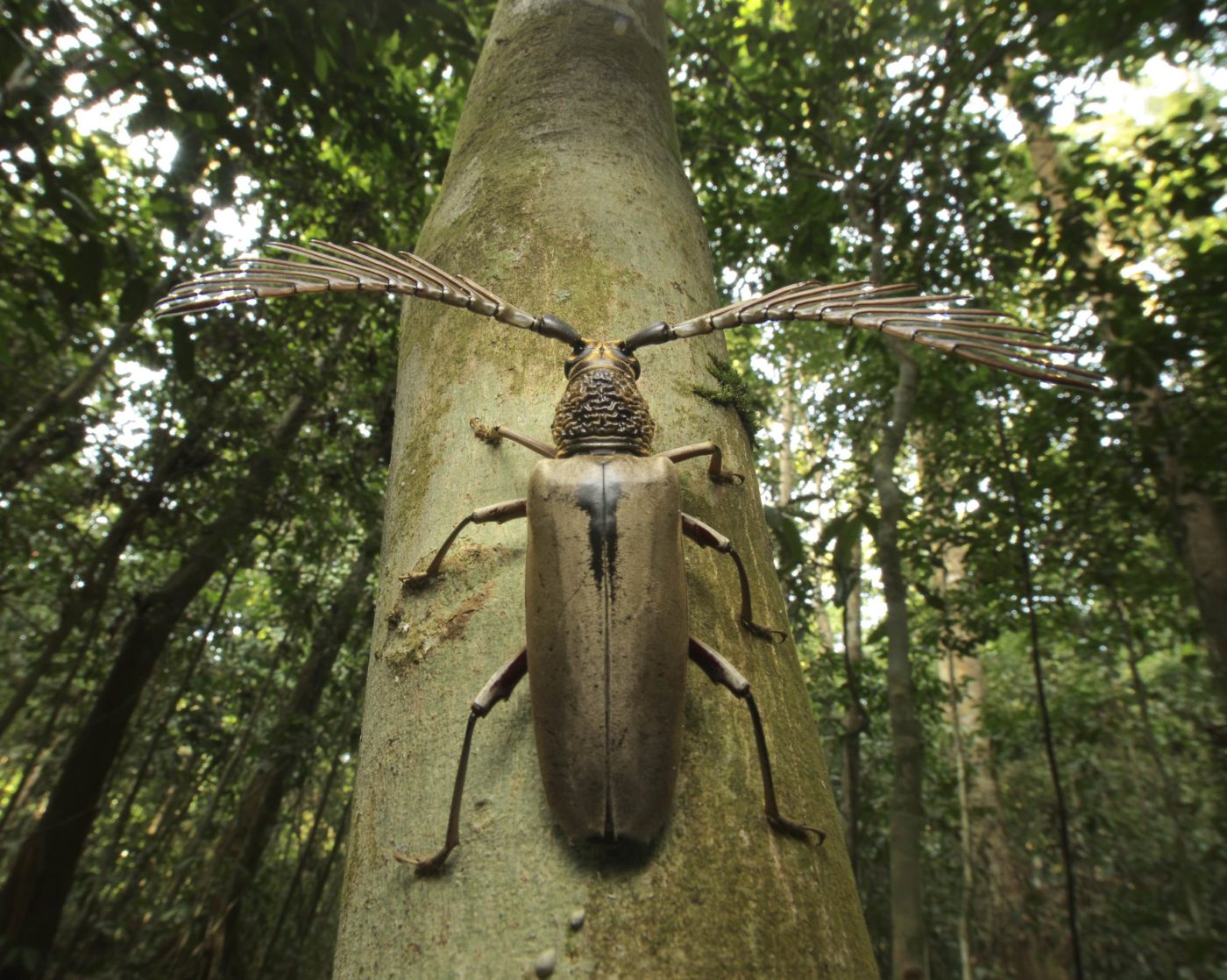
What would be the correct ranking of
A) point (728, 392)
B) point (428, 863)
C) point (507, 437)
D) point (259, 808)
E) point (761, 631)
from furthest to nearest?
1. point (259, 808)
2. point (728, 392)
3. point (507, 437)
4. point (761, 631)
5. point (428, 863)

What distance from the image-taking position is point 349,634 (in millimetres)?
8211

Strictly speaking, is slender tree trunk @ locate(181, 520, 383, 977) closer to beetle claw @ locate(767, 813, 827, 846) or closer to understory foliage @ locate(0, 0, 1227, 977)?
understory foliage @ locate(0, 0, 1227, 977)

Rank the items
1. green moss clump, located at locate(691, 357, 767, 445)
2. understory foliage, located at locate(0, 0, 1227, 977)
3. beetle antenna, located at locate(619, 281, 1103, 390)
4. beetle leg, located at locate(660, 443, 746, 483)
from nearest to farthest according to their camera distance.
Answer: beetle antenna, located at locate(619, 281, 1103, 390) → beetle leg, located at locate(660, 443, 746, 483) → green moss clump, located at locate(691, 357, 767, 445) → understory foliage, located at locate(0, 0, 1227, 977)

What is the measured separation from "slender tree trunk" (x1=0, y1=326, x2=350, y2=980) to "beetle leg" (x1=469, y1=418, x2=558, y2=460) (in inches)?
210

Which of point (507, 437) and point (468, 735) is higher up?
point (507, 437)

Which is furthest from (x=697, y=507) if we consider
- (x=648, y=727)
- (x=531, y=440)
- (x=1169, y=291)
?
(x=1169, y=291)

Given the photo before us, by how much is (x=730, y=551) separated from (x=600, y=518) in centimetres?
24

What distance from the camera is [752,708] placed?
1.04 meters

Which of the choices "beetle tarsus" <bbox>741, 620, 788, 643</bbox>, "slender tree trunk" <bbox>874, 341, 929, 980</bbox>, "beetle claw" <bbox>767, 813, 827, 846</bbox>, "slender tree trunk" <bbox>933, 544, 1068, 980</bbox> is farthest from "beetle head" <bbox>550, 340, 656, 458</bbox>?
"slender tree trunk" <bbox>933, 544, 1068, 980</bbox>

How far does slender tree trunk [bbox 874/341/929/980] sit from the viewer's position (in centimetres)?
300

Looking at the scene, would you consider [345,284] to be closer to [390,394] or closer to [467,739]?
[467,739]

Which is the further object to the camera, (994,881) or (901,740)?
(994,881)

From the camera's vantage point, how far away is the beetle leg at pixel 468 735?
3.01 ft

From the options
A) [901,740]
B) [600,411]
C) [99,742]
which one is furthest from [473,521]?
[99,742]
